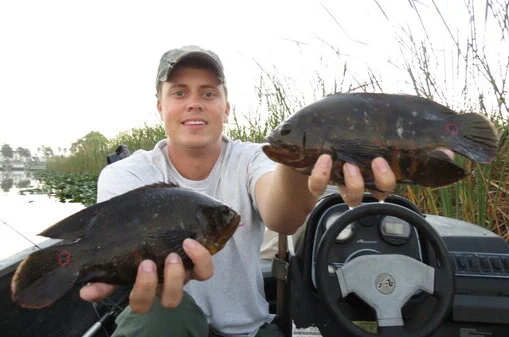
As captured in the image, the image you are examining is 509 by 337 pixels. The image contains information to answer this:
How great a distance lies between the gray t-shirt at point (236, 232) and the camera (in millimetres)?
2360

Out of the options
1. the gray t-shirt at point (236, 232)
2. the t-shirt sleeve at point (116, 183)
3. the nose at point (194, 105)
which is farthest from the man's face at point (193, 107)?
the t-shirt sleeve at point (116, 183)

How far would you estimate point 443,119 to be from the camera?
1.58 m

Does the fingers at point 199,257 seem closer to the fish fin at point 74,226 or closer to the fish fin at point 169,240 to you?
the fish fin at point 169,240

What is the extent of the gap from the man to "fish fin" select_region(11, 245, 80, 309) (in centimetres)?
54

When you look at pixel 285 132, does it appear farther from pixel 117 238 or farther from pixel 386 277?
pixel 386 277

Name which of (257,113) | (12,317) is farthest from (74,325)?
(257,113)

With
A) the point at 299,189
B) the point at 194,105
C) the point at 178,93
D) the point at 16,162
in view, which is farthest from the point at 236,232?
the point at 16,162

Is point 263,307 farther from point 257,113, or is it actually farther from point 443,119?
point 257,113

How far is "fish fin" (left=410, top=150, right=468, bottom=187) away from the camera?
156 cm

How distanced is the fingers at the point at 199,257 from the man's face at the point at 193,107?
84 centimetres

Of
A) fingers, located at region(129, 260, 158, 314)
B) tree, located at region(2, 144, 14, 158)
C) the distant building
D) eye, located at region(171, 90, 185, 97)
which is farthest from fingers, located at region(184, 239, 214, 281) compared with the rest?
the distant building

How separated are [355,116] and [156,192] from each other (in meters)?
0.71

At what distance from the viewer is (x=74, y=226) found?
63.5 inches

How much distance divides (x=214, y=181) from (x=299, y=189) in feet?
2.17
